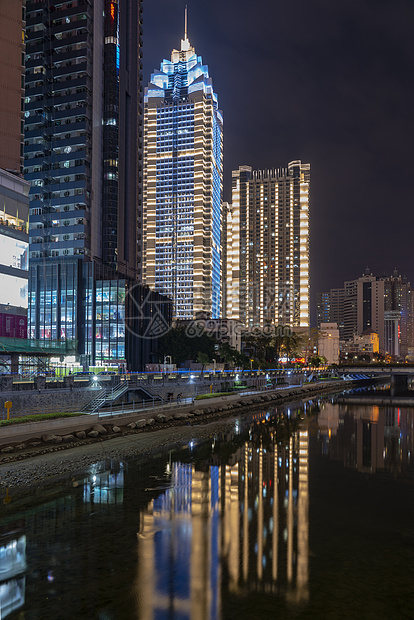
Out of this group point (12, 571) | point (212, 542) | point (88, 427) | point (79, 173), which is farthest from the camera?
point (79, 173)

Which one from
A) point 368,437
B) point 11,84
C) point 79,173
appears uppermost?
point 11,84

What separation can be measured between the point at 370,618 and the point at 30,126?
13746 cm

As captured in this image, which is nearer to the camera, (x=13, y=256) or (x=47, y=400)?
(x=47, y=400)

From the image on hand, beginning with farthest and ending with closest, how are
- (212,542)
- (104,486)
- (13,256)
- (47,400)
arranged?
(13,256) → (47,400) → (104,486) → (212,542)

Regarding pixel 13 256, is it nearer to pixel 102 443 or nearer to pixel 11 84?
A: pixel 11 84

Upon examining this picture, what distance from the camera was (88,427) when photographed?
40.8 metres

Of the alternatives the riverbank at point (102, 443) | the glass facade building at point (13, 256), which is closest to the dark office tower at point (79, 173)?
the glass facade building at point (13, 256)

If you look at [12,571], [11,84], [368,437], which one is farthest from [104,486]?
[11,84]

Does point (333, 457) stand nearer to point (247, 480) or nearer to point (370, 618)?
point (247, 480)

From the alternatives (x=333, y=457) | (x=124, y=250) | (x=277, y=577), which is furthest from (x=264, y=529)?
(x=124, y=250)

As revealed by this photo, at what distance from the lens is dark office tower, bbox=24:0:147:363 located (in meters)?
116

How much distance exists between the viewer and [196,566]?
17406mm

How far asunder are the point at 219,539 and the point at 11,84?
8743 cm

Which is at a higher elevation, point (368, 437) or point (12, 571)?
point (12, 571)
